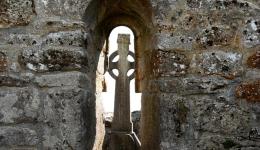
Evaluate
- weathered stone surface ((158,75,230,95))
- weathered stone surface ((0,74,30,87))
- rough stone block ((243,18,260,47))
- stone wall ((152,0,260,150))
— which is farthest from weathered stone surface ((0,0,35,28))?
rough stone block ((243,18,260,47))

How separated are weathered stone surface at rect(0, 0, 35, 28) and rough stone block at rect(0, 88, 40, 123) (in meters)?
0.47

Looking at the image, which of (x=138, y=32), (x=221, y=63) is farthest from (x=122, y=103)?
(x=221, y=63)

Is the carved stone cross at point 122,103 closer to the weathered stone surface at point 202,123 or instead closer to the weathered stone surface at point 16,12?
the weathered stone surface at point 202,123

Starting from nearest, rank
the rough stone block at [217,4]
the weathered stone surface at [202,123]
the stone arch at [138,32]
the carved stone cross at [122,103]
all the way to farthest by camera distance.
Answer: the weathered stone surface at [202,123]
the rough stone block at [217,4]
the stone arch at [138,32]
the carved stone cross at [122,103]

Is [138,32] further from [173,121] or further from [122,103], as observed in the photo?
[122,103]

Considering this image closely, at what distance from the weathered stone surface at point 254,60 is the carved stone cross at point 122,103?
2.76 meters

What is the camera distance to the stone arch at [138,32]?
2666 millimetres

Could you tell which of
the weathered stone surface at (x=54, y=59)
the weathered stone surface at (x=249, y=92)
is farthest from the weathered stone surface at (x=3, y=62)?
the weathered stone surface at (x=249, y=92)

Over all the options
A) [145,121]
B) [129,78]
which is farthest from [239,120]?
[129,78]

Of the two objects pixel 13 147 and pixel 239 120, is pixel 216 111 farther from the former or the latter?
pixel 13 147

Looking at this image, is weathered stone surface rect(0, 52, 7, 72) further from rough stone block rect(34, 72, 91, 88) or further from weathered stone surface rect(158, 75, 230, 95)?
weathered stone surface rect(158, 75, 230, 95)

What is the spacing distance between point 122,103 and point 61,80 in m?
3.38

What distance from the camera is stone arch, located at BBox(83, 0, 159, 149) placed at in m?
2.67

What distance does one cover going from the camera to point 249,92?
245 cm
